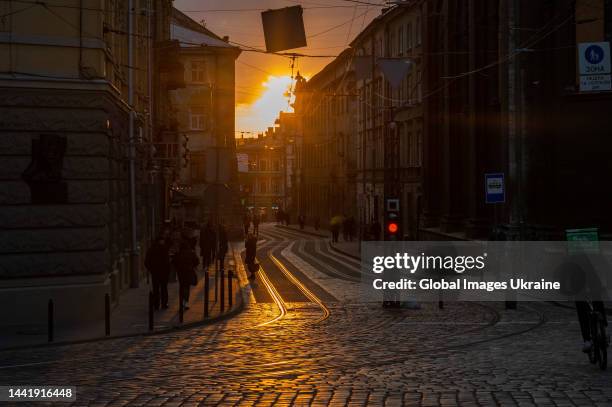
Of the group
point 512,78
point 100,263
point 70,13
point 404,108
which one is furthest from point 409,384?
point 404,108

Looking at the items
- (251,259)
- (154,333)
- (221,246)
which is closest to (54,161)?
(154,333)

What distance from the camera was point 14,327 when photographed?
18.7 meters

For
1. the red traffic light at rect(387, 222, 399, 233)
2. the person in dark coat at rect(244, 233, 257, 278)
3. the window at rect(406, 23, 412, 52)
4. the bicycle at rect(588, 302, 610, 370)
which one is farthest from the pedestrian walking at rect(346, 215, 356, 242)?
the bicycle at rect(588, 302, 610, 370)

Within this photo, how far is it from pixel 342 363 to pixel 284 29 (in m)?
10.9

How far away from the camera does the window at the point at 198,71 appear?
73.0 metres

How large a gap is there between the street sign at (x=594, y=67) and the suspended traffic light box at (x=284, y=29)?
22.6ft

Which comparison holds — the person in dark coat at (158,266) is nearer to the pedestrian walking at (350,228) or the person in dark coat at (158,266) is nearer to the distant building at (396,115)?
the distant building at (396,115)

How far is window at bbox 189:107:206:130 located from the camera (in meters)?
73.9

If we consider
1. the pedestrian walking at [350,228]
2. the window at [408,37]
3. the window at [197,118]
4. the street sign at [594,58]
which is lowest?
the pedestrian walking at [350,228]

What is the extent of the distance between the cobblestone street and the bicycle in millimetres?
223

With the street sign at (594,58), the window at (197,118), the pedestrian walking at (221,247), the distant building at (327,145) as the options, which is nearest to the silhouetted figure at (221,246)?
the pedestrian walking at (221,247)

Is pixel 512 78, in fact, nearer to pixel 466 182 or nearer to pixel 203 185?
pixel 466 182

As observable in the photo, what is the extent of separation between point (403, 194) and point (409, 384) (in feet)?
154

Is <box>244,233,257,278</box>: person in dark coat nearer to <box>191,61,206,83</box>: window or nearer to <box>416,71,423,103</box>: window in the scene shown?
<box>416,71,423,103</box>: window
